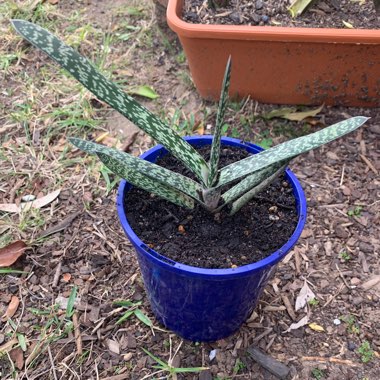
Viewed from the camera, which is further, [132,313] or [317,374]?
[132,313]

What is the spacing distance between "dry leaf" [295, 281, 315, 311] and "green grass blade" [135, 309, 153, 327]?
1.25 ft

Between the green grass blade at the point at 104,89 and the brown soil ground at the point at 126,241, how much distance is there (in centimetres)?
49

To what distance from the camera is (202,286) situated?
94cm

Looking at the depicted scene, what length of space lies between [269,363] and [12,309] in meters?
0.66

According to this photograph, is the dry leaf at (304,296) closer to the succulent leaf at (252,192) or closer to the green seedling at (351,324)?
the green seedling at (351,324)

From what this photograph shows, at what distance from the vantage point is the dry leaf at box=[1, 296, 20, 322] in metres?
1.21

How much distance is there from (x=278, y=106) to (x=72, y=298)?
969 millimetres

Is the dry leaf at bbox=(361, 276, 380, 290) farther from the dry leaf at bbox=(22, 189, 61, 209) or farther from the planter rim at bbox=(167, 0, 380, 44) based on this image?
the dry leaf at bbox=(22, 189, 61, 209)

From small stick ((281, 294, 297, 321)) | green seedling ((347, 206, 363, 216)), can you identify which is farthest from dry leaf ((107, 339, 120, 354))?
green seedling ((347, 206, 363, 216))

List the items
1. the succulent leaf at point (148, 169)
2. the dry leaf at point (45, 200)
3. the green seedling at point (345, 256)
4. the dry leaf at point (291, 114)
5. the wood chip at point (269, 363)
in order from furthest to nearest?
1. the dry leaf at point (291, 114)
2. the dry leaf at point (45, 200)
3. the green seedling at point (345, 256)
4. the wood chip at point (269, 363)
5. the succulent leaf at point (148, 169)

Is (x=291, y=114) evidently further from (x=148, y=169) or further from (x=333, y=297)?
(x=148, y=169)

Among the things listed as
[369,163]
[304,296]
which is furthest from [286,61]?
[304,296]

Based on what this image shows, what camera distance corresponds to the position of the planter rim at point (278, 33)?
1391 millimetres

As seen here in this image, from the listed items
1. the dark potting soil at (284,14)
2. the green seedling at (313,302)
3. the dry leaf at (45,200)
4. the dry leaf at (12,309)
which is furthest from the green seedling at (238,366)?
the dark potting soil at (284,14)
